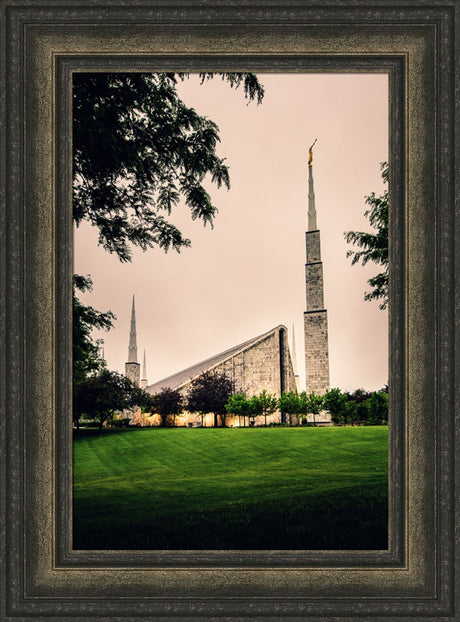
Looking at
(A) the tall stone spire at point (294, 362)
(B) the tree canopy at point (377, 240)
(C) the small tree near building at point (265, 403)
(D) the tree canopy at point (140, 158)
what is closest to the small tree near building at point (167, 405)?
(C) the small tree near building at point (265, 403)

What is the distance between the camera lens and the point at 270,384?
348 cm

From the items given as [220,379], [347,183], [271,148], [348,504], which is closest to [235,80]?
[271,148]

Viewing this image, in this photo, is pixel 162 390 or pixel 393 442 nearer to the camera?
pixel 393 442

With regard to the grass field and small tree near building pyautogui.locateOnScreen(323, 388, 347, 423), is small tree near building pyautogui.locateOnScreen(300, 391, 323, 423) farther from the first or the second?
the grass field

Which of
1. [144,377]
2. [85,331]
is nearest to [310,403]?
[144,377]

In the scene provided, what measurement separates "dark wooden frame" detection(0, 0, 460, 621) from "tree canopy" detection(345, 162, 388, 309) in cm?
30

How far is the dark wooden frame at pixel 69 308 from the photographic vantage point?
247cm

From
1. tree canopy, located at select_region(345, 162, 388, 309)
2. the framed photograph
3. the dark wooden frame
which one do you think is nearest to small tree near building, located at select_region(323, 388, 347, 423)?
the framed photograph

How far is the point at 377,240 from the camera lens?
3.06m

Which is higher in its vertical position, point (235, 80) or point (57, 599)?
point (235, 80)

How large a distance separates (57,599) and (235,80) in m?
3.79

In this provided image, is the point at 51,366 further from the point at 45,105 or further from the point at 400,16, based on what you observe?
the point at 400,16

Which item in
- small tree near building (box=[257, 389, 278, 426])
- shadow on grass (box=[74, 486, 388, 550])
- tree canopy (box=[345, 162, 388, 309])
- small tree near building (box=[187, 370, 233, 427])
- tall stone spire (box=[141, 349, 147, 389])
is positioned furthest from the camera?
small tree near building (box=[257, 389, 278, 426])

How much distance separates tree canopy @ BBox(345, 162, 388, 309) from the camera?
9.86 feet
